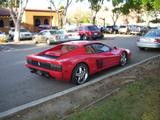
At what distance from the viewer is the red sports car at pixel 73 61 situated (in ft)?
23.5

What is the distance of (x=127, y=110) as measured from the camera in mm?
5266

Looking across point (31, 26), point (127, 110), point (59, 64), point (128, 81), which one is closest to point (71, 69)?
A: point (59, 64)

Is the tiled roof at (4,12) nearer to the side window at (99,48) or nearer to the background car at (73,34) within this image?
the background car at (73,34)

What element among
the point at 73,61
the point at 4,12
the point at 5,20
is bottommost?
the point at 73,61

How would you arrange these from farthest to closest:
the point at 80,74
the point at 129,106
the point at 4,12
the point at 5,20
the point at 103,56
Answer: the point at 5,20 → the point at 4,12 → the point at 103,56 → the point at 80,74 → the point at 129,106

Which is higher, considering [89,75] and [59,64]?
[59,64]

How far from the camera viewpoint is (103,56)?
860 centimetres

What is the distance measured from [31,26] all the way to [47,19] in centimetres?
402

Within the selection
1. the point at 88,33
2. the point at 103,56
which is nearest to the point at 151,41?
the point at 103,56

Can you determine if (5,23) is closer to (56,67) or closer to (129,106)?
(56,67)

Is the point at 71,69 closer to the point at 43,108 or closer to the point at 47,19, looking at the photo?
the point at 43,108

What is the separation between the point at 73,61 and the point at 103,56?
5.44 feet

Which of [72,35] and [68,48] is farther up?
[72,35]

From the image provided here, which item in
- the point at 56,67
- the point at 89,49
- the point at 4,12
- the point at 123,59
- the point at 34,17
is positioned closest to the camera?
the point at 56,67
